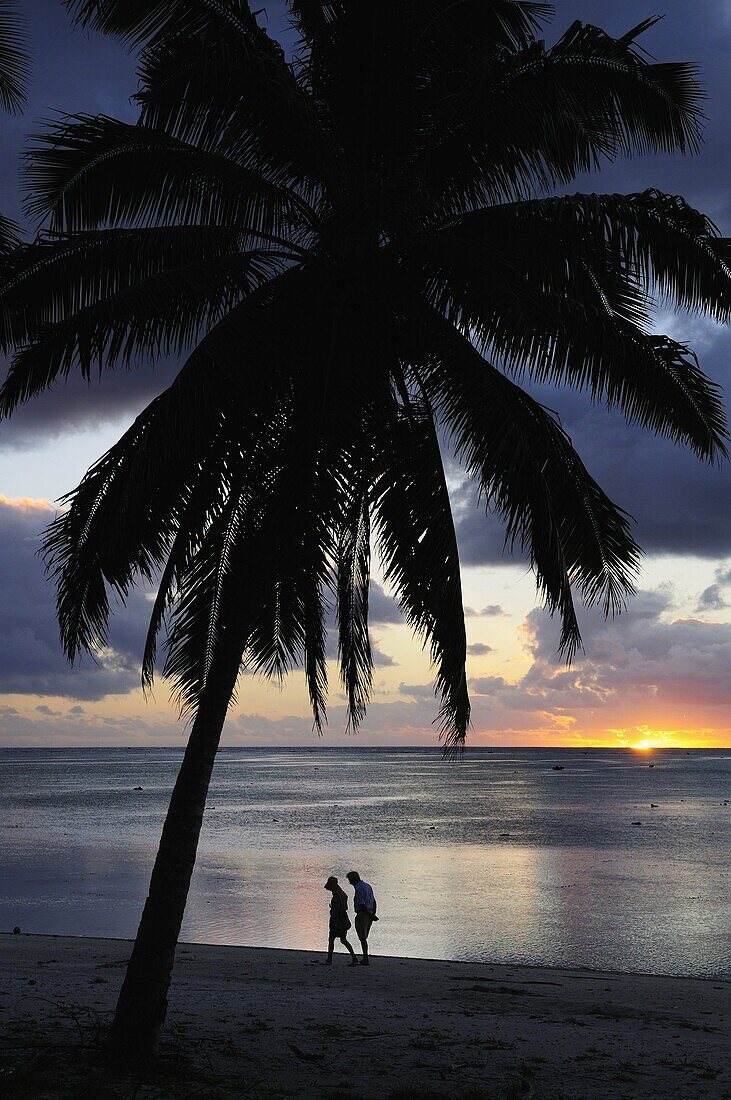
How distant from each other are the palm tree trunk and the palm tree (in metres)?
0.02

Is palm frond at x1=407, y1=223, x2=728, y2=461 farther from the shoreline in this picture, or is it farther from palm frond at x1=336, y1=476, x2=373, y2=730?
the shoreline

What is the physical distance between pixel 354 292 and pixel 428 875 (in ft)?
87.2

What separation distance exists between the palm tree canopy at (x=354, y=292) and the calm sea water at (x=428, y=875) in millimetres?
14113

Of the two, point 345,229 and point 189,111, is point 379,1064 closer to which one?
point 345,229

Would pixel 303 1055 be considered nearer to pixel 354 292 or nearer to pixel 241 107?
pixel 354 292

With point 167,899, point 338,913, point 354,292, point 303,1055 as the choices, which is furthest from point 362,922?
point 354,292

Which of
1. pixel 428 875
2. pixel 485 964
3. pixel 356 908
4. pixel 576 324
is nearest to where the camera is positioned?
pixel 576 324

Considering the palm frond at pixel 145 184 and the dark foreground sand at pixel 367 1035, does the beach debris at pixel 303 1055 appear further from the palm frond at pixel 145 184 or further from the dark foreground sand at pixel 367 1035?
the palm frond at pixel 145 184

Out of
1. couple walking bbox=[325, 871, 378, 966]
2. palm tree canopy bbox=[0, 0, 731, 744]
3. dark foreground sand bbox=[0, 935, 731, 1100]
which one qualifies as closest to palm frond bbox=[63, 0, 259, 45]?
palm tree canopy bbox=[0, 0, 731, 744]

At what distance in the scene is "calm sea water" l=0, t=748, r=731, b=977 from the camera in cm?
2139

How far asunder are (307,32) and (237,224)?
7.13 feet

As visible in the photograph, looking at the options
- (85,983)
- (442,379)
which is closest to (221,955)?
(85,983)

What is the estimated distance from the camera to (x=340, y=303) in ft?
24.8

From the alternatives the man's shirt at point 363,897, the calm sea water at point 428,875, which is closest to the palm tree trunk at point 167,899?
the man's shirt at point 363,897
